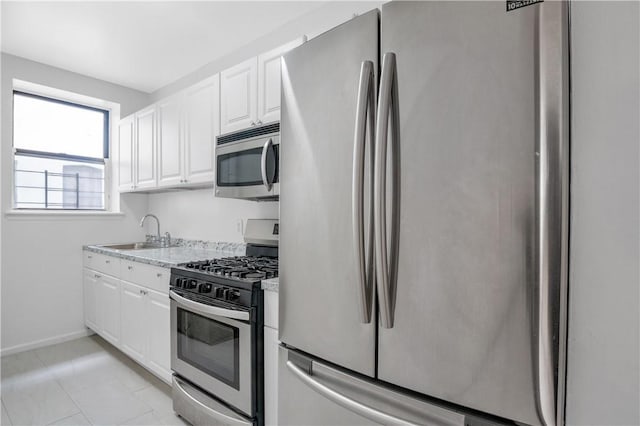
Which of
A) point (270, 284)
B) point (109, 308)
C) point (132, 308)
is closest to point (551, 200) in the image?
point (270, 284)

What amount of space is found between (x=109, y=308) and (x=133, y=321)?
0.52 metres

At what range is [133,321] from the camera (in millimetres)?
2568

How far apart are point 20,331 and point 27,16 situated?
260 centimetres

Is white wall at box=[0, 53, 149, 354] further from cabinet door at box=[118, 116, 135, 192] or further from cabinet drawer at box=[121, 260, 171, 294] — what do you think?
cabinet drawer at box=[121, 260, 171, 294]

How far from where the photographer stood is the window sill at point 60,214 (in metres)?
2.96

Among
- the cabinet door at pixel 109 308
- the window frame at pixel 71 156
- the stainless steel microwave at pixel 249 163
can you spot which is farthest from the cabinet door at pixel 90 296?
the stainless steel microwave at pixel 249 163

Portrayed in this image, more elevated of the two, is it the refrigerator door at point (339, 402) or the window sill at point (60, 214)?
the window sill at point (60, 214)

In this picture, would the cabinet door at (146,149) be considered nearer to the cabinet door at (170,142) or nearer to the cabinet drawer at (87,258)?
the cabinet door at (170,142)

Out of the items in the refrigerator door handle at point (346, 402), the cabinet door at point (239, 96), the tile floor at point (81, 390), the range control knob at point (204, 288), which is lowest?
the tile floor at point (81, 390)

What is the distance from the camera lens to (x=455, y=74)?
0.87m

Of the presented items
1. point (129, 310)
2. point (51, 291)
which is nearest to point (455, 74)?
point (129, 310)

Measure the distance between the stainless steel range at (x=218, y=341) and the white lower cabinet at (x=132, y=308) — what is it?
26 cm

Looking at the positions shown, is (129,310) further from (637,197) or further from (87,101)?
(637,197)

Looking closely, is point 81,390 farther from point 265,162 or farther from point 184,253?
point 265,162
